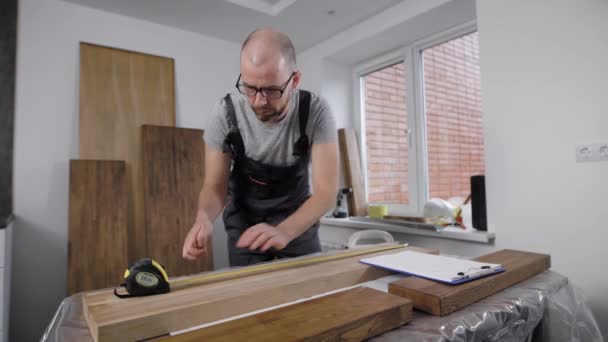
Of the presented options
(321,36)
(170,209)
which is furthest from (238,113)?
(321,36)

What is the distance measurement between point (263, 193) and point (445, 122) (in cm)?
198

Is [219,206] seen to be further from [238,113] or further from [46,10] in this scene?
[46,10]

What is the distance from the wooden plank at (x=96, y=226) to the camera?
2.32 metres

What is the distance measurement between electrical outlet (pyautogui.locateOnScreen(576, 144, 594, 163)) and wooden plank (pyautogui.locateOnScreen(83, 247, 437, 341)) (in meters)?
1.35

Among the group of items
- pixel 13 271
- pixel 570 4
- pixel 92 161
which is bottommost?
pixel 13 271

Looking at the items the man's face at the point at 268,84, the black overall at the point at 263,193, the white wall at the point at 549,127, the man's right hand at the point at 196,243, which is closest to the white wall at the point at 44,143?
the black overall at the point at 263,193

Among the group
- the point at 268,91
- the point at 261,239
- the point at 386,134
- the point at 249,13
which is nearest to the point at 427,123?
the point at 386,134

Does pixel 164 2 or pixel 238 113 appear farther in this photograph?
pixel 164 2

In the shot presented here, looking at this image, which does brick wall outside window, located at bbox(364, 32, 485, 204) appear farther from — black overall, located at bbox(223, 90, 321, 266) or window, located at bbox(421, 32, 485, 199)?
black overall, located at bbox(223, 90, 321, 266)

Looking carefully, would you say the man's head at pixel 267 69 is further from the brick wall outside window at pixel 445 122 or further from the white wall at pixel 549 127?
the brick wall outside window at pixel 445 122

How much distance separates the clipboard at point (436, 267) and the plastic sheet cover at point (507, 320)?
63 mm

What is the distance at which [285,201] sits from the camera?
1.49 metres

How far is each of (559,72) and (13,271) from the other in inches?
139

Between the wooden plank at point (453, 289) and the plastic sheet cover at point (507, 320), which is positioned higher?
the wooden plank at point (453, 289)
